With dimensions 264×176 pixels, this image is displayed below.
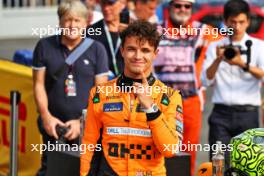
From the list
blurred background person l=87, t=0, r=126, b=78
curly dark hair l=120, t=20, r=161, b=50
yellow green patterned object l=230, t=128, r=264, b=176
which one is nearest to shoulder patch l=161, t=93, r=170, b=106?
curly dark hair l=120, t=20, r=161, b=50

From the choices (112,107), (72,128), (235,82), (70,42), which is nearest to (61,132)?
(72,128)

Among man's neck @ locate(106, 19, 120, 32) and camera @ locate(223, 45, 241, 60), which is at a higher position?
man's neck @ locate(106, 19, 120, 32)

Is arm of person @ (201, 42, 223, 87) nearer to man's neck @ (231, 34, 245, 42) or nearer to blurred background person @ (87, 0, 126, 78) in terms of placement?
man's neck @ (231, 34, 245, 42)

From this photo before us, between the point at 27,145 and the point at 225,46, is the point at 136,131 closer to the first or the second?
the point at 225,46

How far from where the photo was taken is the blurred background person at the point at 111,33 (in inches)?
378

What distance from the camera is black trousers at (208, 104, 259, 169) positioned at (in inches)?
361

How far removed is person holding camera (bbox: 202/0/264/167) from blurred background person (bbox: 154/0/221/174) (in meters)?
0.35

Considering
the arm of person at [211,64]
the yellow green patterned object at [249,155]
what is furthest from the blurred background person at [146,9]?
the yellow green patterned object at [249,155]

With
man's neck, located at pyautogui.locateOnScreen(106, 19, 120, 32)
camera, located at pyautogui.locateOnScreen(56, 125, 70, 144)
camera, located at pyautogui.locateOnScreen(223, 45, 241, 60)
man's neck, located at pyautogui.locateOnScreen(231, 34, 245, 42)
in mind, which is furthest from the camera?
man's neck, located at pyautogui.locateOnScreen(106, 19, 120, 32)

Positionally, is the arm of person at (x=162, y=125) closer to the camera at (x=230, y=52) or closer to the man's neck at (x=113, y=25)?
the camera at (x=230, y=52)

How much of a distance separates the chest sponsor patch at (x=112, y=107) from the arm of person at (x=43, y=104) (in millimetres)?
2431

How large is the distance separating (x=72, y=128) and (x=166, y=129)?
9.28ft

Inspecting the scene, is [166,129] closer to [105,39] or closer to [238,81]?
[238,81]

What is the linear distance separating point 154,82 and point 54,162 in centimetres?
192
